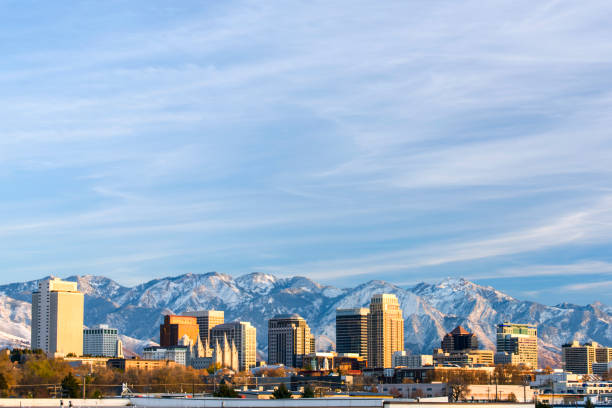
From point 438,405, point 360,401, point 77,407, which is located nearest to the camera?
point 438,405

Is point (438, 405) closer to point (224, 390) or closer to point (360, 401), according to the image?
point (360, 401)

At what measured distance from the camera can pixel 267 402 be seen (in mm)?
120562

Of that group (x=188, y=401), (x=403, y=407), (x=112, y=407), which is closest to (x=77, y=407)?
(x=112, y=407)

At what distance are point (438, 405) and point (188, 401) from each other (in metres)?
32.8

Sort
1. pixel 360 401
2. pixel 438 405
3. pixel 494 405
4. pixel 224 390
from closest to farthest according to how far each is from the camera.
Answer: pixel 438 405 → pixel 494 405 → pixel 360 401 → pixel 224 390

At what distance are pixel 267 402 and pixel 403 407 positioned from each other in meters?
19.8

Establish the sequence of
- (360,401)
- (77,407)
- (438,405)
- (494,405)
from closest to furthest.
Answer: (438,405), (494,405), (360,401), (77,407)

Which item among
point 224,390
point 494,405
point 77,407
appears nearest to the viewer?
point 494,405

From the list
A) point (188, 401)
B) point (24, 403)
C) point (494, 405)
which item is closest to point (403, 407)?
point (494, 405)

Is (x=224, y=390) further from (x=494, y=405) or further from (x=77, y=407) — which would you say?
(x=494, y=405)

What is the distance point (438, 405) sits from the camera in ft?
341

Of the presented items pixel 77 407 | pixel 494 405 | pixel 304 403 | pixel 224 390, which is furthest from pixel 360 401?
pixel 224 390

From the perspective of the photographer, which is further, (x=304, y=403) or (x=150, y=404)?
(x=150, y=404)

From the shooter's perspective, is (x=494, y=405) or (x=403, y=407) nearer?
(x=403, y=407)
